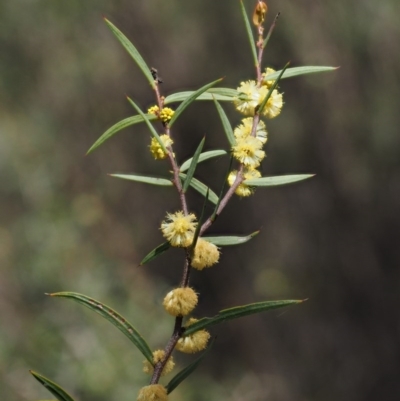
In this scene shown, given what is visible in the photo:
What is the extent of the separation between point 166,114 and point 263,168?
2.26 metres

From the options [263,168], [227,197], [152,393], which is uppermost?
[227,197]

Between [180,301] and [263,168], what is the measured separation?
2.33 meters

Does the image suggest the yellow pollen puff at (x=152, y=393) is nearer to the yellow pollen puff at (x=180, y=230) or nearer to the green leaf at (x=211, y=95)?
the yellow pollen puff at (x=180, y=230)

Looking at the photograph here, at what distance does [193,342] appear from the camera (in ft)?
1.50

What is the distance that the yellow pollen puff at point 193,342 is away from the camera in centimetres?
45

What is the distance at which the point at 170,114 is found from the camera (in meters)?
0.49

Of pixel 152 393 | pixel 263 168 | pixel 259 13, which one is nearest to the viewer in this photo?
pixel 152 393

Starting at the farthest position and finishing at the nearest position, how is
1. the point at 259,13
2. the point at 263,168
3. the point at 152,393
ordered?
the point at 263,168 → the point at 259,13 → the point at 152,393

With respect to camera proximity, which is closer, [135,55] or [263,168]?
[135,55]

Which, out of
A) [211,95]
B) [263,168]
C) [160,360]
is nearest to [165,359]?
[160,360]

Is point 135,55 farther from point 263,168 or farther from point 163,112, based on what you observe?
point 263,168

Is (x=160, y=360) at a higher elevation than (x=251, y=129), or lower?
lower

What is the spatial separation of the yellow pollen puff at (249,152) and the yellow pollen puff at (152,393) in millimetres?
177

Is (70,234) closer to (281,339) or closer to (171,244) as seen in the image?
(281,339)
